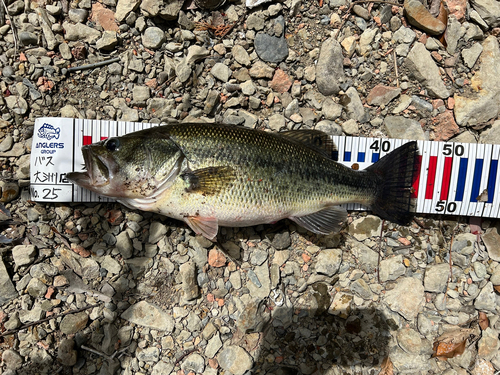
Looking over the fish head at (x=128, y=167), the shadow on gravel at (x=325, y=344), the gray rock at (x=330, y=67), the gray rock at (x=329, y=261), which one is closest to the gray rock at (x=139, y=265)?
the fish head at (x=128, y=167)

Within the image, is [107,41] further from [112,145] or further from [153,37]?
[112,145]

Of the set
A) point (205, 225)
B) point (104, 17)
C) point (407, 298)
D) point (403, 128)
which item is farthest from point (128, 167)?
point (407, 298)

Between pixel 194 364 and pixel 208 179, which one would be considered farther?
pixel 194 364

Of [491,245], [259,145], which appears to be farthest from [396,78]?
[491,245]

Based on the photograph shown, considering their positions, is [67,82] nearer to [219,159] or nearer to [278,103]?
[219,159]

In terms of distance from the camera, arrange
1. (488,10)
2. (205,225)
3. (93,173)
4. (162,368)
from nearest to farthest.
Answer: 1. (93,173)
2. (205,225)
3. (162,368)
4. (488,10)

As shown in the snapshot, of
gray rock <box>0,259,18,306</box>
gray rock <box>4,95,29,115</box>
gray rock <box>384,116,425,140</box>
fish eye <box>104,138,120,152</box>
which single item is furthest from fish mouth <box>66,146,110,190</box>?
gray rock <box>384,116,425,140</box>

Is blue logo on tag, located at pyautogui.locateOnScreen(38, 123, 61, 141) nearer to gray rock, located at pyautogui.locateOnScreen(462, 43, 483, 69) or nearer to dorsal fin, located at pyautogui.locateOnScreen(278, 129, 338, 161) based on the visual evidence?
dorsal fin, located at pyautogui.locateOnScreen(278, 129, 338, 161)
